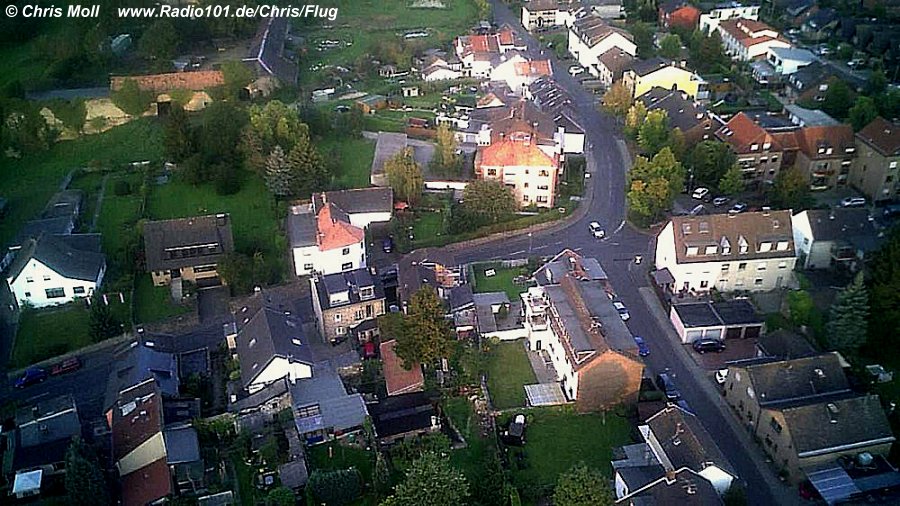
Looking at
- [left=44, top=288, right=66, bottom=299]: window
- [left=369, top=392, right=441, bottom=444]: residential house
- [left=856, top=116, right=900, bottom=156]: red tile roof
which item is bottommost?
[left=369, top=392, right=441, bottom=444]: residential house

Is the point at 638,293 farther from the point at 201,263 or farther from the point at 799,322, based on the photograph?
the point at 201,263

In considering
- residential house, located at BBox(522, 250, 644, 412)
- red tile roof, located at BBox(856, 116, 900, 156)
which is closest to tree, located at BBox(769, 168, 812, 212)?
red tile roof, located at BBox(856, 116, 900, 156)

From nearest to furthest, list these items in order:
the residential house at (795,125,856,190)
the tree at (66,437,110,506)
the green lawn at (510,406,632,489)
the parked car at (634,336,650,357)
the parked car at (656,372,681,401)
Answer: the tree at (66,437,110,506) → the green lawn at (510,406,632,489) → the parked car at (656,372,681,401) → the parked car at (634,336,650,357) → the residential house at (795,125,856,190)

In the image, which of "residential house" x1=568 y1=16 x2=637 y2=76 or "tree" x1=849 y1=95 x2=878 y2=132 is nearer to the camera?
"tree" x1=849 y1=95 x2=878 y2=132

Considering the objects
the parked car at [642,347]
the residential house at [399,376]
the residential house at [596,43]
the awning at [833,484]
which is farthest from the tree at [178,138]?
the awning at [833,484]

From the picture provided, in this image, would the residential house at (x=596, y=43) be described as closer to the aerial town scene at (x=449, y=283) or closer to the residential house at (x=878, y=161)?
the aerial town scene at (x=449, y=283)

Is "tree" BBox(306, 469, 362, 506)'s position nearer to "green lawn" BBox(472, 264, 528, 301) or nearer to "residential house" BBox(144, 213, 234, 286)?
"green lawn" BBox(472, 264, 528, 301)

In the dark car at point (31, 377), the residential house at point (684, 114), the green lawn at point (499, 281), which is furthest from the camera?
the residential house at point (684, 114)

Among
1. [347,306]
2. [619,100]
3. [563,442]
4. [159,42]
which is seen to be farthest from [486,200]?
[159,42]
